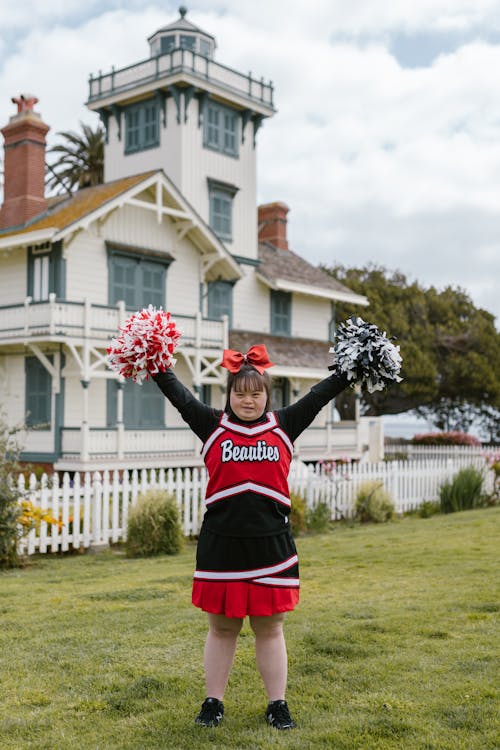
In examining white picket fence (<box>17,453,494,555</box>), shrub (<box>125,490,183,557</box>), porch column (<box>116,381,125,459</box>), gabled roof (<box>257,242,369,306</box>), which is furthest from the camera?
gabled roof (<box>257,242,369,306</box>)

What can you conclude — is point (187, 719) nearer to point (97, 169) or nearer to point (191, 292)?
point (191, 292)

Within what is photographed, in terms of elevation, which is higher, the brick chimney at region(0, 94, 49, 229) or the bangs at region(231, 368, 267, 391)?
the brick chimney at region(0, 94, 49, 229)

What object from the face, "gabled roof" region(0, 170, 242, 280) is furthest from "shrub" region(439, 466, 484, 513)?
the face

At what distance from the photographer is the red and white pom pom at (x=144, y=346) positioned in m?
4.55

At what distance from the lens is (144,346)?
4.53m

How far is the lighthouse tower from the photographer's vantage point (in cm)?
2461

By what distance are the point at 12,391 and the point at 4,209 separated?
5069 millimetres

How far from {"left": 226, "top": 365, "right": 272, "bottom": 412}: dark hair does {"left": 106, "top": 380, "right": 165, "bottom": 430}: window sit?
57.2ft

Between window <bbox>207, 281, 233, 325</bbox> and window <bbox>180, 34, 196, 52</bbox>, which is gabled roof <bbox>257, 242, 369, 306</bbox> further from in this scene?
window <bbox>180, 34, 196, 52</bbox>

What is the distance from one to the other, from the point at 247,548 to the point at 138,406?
1830 cm

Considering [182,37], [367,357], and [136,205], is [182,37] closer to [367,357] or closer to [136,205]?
[136,205]

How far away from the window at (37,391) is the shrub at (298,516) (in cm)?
914

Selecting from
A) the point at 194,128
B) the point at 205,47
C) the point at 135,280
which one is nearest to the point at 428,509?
the point at 135,280

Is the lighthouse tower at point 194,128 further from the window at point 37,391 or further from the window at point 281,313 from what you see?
the window at point 37,391
